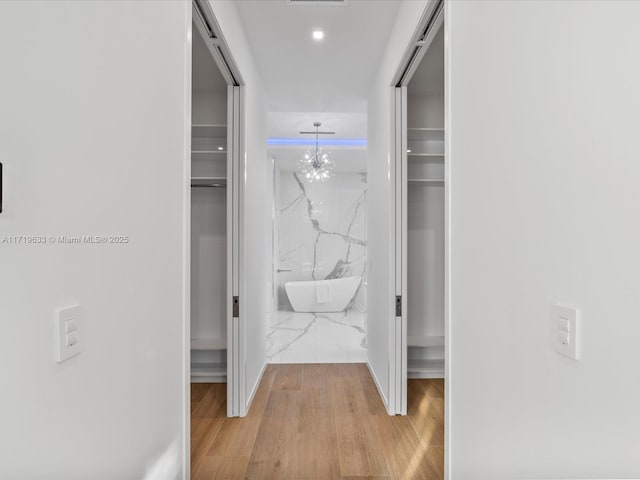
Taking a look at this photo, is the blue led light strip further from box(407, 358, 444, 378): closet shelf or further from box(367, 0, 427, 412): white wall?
box(407, 358, 444, 378): closet shelf

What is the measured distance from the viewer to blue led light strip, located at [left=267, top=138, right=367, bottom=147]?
19.2ft

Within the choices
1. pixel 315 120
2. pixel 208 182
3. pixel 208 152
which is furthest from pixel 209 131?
pixel 315 120

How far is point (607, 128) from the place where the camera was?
0.73 metres

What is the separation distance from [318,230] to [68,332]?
6626 millimetres

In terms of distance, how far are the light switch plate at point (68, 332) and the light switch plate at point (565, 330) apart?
1092 mm

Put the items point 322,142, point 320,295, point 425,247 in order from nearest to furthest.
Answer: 1. point 425,247
2. point 322,142
3. point 320,295

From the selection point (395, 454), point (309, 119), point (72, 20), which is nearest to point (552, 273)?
point (72, 20)

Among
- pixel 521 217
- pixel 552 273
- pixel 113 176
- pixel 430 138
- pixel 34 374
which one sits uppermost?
pixel 430 138

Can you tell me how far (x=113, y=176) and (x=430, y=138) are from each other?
10.5ft

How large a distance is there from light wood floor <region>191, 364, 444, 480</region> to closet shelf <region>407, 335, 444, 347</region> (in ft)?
1.23

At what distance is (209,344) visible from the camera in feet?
11.5

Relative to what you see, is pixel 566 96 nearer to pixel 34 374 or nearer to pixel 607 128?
pixel 607 128

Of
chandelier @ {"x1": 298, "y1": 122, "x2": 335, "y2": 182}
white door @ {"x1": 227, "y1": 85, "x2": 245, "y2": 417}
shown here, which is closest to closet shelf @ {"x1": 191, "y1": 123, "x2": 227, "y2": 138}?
white door @ {"x1": 227, "y1": 85, "x2": 245, "y2": 417}

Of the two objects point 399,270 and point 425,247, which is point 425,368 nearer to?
point 425,247
